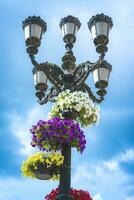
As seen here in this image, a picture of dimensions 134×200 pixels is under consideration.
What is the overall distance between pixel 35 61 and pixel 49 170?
2368mm

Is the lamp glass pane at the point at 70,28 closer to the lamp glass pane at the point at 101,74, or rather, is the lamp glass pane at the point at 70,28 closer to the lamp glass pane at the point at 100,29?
the lamp glass pane at the point at 100,29

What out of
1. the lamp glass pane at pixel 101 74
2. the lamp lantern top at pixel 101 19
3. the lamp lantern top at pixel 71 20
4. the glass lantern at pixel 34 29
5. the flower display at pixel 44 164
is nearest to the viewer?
the flower display at pixel 44 164

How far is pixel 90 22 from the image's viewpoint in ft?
40.4

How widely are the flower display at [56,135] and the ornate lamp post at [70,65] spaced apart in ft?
0.66

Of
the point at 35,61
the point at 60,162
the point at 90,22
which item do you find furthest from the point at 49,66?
the point at 60,162

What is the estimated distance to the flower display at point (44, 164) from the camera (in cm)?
1109

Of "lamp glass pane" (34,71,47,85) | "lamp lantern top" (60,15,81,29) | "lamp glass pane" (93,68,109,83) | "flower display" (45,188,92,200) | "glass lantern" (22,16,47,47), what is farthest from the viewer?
"lamp glass pane" (34,71,47,85)

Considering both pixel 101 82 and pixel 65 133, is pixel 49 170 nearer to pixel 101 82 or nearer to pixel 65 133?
pixel 65 133

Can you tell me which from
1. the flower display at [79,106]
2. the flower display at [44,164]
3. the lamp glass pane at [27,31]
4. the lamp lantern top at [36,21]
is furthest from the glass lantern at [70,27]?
the flower display at [44,164]

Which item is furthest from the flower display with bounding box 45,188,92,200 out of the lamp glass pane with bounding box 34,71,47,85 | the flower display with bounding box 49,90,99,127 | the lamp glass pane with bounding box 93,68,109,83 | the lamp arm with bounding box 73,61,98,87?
the lamp glass pane with bounding box 34,71,47,85

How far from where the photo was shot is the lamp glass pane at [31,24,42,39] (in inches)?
476

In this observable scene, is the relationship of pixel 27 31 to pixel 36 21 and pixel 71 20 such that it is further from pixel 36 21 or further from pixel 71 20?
pixel 71 20

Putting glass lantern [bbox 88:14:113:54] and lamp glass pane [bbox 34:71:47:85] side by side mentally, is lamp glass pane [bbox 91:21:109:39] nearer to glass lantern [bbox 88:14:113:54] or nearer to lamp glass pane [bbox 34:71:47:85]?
glass lantern [bbox 88:14:113:54]

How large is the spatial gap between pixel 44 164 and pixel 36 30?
9.61 ft
